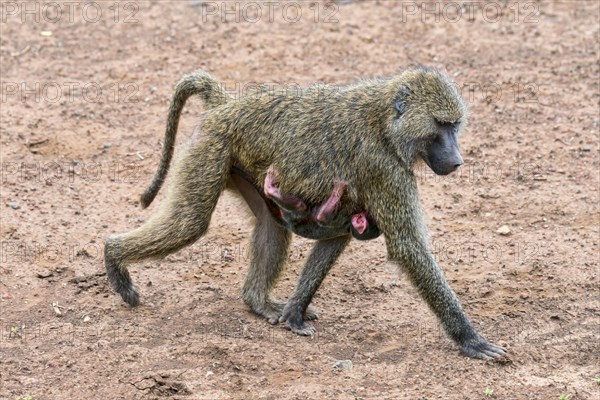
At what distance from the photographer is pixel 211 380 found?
571cm

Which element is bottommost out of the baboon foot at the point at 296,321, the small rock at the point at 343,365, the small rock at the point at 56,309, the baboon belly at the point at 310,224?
the small rock at the point at 56,309

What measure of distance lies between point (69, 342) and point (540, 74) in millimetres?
5295

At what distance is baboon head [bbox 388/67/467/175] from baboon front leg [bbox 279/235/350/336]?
786 millimetres

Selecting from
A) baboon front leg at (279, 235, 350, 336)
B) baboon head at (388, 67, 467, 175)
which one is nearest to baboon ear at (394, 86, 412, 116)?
baboon head at (388, 67, 467, 175)

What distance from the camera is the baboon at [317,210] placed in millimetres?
5973

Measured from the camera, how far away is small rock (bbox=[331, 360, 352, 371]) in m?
5.92

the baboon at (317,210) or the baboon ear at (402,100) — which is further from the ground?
the baboon ear at (402,100)

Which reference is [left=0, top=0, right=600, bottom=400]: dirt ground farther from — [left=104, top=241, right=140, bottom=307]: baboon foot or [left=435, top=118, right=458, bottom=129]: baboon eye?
[left=435, top=118, right=458, bottom=129]: baboon eye

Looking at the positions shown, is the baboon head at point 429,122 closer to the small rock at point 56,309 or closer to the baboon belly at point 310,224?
the baboon belly at point 310,224

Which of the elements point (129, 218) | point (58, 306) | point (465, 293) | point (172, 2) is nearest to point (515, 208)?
point (465, 293)

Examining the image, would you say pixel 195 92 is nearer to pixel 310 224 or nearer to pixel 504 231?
pixel 310 224

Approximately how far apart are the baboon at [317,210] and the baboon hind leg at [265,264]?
0.38m

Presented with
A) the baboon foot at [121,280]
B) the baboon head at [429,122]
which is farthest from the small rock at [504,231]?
the baboon foot at [121,280]

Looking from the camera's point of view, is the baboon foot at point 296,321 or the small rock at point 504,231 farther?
the small rock at point 504,231
